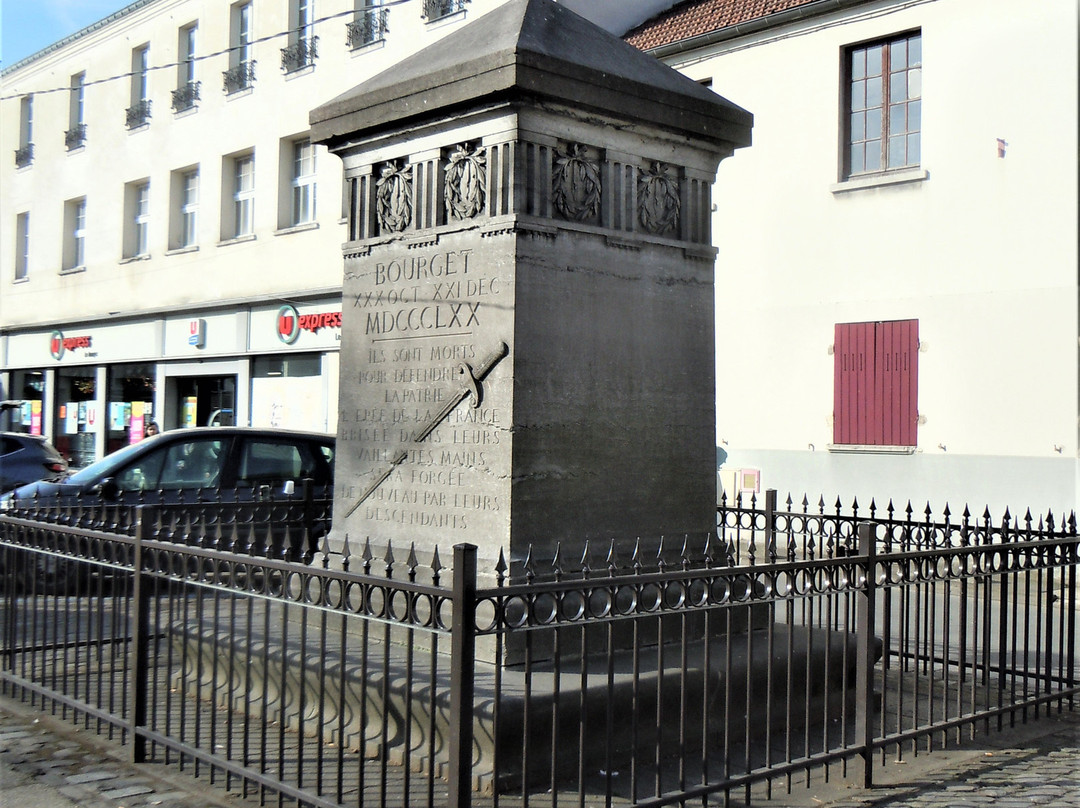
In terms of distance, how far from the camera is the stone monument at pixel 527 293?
5637 millimetres

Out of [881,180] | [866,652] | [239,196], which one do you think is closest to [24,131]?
[239,196]

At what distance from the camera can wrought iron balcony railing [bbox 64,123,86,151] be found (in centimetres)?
2941

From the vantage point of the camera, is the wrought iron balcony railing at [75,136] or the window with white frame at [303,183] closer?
the window with white frame at [303,183]

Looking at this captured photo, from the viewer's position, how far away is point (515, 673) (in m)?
5.13

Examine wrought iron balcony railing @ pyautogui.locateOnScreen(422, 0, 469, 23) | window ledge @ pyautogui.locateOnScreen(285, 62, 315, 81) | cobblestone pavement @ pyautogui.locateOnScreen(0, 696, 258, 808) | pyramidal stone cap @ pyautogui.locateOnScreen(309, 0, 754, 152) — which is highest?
wrought iron balcony railing @ pyautogui.locateOnScreen(422, 0, 469, 23)

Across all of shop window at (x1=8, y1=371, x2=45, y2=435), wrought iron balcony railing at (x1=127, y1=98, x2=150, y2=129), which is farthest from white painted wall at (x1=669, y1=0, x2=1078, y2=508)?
shop window at (x1=8, y1=371, x2=45, y2=435)

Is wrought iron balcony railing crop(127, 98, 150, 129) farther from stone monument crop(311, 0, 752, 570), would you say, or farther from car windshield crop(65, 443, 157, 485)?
stone monument crop(311, 0, 752, 570)

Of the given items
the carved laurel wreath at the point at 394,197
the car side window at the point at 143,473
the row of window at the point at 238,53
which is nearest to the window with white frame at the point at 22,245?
the row of window at the point at 238,53

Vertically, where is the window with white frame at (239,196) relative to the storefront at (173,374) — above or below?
above

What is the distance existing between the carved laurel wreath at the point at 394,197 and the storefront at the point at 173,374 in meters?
14.3

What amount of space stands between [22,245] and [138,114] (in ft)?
25.2

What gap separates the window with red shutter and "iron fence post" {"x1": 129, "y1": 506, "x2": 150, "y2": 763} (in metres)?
11.6

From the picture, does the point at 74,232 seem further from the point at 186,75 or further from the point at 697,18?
the point at 697,18

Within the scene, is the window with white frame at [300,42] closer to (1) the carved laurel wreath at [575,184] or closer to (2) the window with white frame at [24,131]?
(2) the window with white frame at [24,131]
